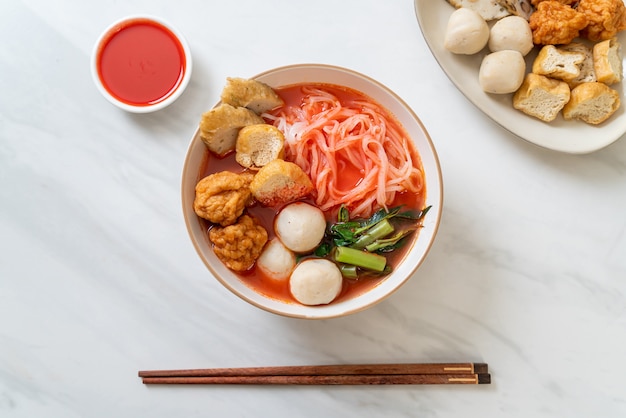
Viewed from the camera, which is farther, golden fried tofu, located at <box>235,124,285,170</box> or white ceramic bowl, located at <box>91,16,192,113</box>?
white ceramic bowl, located at <box>91,16,192,113</box>

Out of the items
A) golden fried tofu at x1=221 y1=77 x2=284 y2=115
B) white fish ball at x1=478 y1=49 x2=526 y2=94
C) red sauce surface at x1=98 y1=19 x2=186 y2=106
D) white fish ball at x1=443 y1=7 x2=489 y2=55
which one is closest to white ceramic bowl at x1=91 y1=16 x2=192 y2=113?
red sauce surface at x1=98 y1=19 x2=186 y2=106

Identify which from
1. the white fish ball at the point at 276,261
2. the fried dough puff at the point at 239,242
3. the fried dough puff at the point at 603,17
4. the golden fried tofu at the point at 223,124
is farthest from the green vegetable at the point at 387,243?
the fried dough puff at the point at 603,17

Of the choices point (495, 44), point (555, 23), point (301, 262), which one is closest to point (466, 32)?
point (495, 44)

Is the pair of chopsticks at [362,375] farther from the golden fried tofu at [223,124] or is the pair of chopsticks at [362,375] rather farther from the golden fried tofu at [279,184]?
the golden fried tofu at [223,124]

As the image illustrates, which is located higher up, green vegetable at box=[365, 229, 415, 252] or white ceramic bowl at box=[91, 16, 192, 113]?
white ceramic bowl at box=[91, 16, 192, 113]

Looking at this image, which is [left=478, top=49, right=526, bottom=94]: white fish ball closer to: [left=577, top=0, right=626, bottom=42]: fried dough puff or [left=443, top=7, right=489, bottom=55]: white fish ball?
[left=443, top=7, right=489, bottom=55]: white fish ball

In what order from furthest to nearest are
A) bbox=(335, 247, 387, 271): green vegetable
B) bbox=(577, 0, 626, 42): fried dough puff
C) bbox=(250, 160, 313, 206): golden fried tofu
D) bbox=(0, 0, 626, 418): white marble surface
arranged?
bbox=(0, 0, 626, 418): white marble surface < bbox=(577, 0, 626, 42): fried dough puff < bbox=(335, 247, 387, 271): green vegetable < bbox=(250, 160, 313, 206): golden fried tofu
